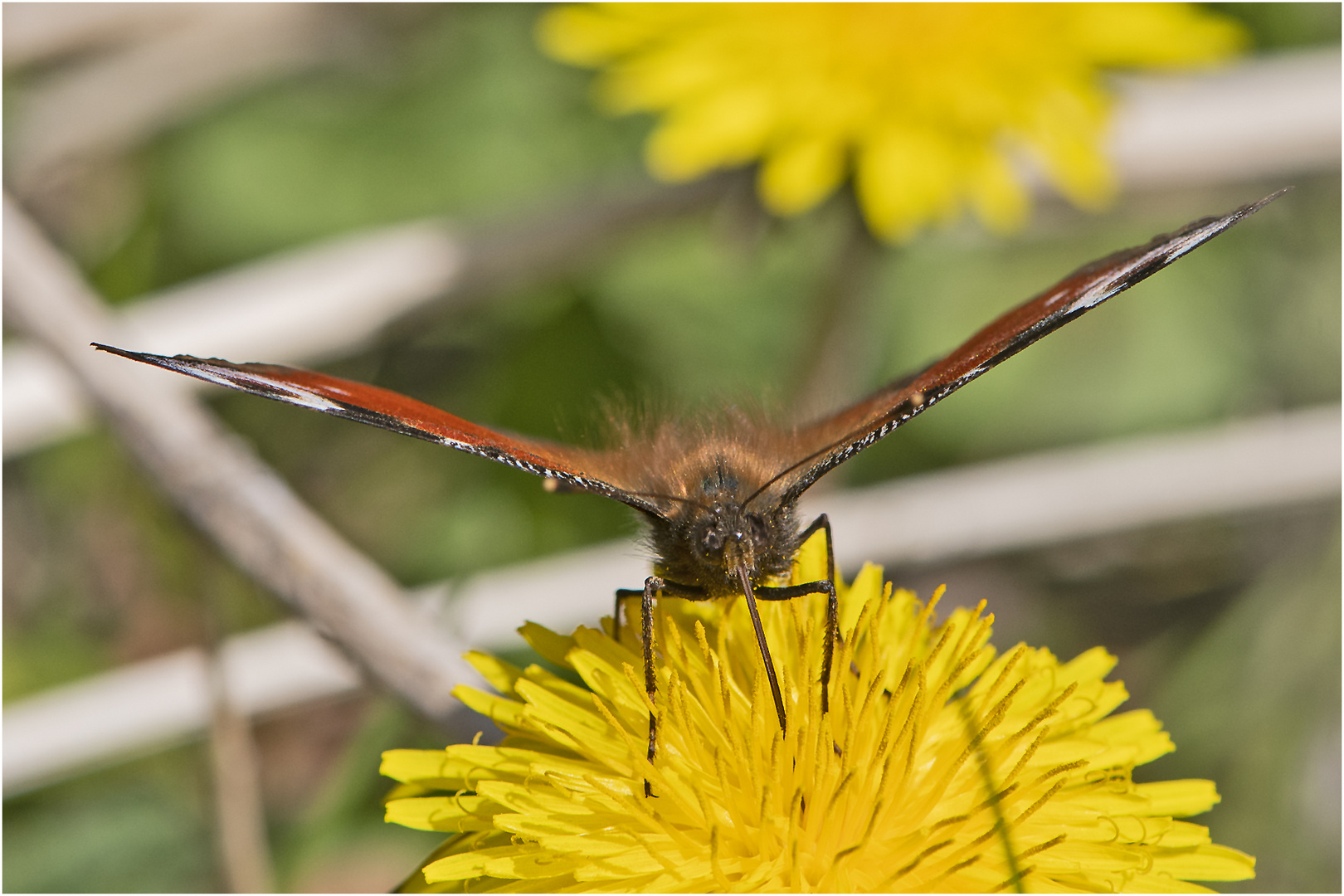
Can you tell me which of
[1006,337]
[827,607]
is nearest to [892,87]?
[1006,337]

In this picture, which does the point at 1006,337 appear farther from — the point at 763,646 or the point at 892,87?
the point at 892,87

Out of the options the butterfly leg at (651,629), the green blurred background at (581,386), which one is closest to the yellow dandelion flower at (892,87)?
the green blurred background at (581,386)

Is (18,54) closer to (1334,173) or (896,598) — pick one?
(896,598)

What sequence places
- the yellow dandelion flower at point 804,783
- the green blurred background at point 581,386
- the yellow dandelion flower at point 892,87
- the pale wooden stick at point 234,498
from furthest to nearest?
1. the green blurred background at point 581,386
2. the yellow dandelion flower at point 892,87
3. the pale wooden stick at point 234,498
4. the yellow dandelion flower at point 804,783

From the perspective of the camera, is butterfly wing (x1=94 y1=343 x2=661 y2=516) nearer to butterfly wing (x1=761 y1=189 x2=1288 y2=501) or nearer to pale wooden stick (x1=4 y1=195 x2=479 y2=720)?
butterfly wing (x1=761 y1=189 x2=1288 y2=501)

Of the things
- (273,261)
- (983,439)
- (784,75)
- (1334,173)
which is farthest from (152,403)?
(1334,173)

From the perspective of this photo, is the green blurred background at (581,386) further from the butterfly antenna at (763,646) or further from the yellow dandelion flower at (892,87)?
the butterfly antenna at (763,646)
